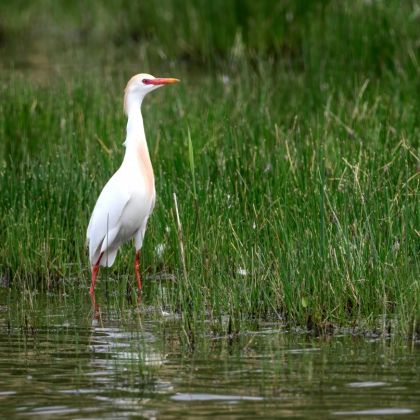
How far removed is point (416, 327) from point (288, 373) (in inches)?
35.3

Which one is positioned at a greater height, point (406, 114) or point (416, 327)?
point (406, 114)

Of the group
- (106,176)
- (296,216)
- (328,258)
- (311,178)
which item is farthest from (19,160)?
(328,258)

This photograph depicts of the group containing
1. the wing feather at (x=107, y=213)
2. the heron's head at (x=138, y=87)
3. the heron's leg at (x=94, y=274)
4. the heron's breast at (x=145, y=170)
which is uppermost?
the heron's head at (x=138, y=87)

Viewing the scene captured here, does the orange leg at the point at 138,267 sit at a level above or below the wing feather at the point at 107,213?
below

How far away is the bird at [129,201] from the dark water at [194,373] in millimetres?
983

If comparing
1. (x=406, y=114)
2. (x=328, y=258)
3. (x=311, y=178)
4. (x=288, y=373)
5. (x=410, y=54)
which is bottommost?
(x=288, y=373)

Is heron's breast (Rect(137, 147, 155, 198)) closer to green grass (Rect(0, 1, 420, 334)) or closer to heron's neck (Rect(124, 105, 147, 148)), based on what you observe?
heron's neck (Rect(124, 105, 147, 148))

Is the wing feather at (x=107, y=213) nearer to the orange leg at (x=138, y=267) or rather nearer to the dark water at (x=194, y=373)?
the orange leg at (x=138, y=267)

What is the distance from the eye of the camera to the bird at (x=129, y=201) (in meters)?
7.97

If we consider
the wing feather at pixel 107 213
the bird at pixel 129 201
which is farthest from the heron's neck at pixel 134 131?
the wing feather at pixel 107 213

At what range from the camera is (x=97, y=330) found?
23.0ft

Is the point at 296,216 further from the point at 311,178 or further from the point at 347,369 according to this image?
the point at 347,369

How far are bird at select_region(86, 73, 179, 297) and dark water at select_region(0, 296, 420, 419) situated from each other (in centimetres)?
98

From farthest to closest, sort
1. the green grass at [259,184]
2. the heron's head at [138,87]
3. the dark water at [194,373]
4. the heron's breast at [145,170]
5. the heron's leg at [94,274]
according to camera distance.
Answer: the heron's head at [138,87] < the heron's breast at [145,170] < the heron's leg at [94,274] < the green grass at [259,184] < the dark water at [194,373]
